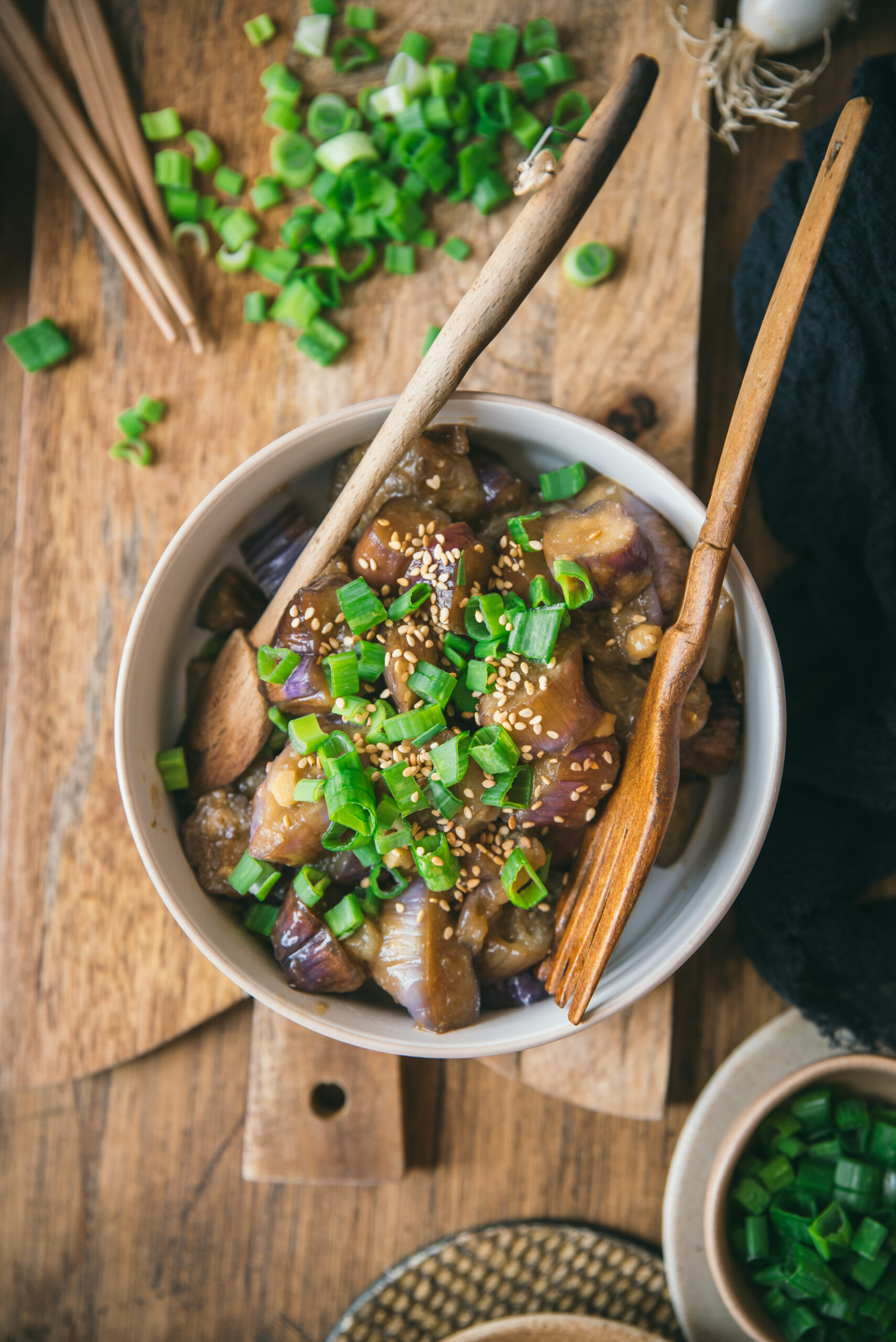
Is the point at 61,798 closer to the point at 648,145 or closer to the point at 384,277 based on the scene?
the point at 384,277

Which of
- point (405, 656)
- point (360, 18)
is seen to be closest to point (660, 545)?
point (405, 656)

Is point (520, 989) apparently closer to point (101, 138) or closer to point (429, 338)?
point (429, 338)

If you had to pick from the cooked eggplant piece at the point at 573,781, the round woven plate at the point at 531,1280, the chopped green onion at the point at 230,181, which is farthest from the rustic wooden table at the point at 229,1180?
the cooked eggplant piece at the point at 573,781

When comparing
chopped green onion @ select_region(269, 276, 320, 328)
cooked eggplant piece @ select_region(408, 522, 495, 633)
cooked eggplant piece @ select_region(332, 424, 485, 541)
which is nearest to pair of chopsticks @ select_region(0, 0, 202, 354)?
chopped green onion @ select_region(269, 276, 320, 328)

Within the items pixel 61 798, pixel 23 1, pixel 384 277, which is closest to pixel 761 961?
pixel 61 798

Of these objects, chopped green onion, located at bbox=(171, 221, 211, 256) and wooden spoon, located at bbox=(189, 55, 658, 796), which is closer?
wooden spoon, located at bbox=(189, 55, 658, 796)

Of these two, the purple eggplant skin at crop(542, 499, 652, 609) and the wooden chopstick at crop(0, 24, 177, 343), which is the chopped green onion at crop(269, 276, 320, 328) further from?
the purple eggplant skin at crop(542, 499, 652, 609)
